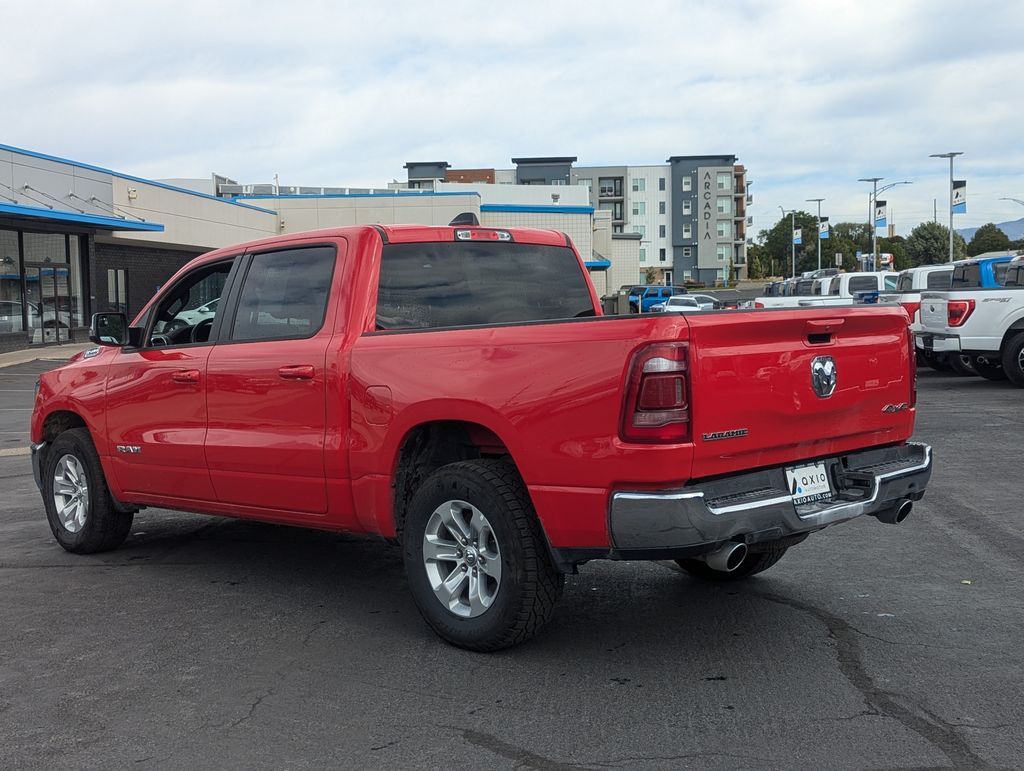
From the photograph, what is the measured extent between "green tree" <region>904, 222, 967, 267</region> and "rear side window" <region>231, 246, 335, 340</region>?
361 ft

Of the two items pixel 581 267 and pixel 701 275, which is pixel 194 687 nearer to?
pixel 581 267

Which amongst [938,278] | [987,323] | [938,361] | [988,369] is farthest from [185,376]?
[938,278]

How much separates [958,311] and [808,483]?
13.0m

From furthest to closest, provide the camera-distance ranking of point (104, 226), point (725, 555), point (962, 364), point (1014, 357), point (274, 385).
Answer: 1. point (104, 226)
2. point (962, 364)
3. point (1014, 357)
4. point (274, 385)
5. point (725, 555)

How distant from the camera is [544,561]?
463cm

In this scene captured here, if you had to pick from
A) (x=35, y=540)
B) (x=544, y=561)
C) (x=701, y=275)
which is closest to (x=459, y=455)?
(x=544, y=561)

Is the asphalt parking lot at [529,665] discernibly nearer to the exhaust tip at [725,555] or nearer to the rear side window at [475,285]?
the exhaust tip at [725,555]

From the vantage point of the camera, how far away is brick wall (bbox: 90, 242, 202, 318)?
3612 centimetres

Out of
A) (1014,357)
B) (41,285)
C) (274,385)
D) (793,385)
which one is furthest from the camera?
(41,285)

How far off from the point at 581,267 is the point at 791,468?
2190 millimetres

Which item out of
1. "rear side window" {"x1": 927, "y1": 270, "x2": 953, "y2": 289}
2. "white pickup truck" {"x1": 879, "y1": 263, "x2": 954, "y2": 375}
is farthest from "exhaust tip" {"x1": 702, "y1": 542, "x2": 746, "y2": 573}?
"rear side window" {"x1": 927, "y1": 270, "x2": 953, "y2": 289}

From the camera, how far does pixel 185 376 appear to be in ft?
20.3

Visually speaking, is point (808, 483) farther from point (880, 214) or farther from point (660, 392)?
point (880, 214)

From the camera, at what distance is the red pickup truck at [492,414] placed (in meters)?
4.25
